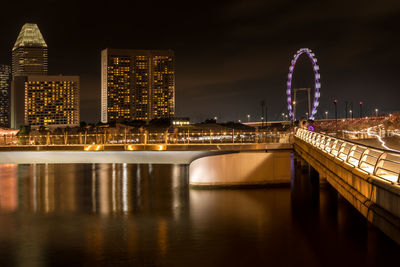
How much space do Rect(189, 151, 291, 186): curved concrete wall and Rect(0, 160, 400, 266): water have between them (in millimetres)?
1074

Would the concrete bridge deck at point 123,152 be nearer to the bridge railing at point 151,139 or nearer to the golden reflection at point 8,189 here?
the bridge railing at point 151,139

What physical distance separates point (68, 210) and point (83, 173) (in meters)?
23.2

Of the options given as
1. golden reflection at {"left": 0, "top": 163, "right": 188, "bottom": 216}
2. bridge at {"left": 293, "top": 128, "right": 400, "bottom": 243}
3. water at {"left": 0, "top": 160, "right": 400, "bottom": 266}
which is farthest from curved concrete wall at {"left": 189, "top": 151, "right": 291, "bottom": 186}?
bridge at {"left": 293, "top": 128, "right": 400, "bottom": 243}

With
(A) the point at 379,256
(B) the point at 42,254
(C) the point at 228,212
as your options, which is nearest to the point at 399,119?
(C) the point at 228,212

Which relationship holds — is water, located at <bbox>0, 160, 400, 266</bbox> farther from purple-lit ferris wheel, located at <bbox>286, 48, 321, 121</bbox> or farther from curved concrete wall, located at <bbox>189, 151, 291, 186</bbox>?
purple-lit ferris wheel, located at <bbox>286, 48, 321, 121</bbox>

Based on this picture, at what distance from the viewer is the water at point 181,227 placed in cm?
2056

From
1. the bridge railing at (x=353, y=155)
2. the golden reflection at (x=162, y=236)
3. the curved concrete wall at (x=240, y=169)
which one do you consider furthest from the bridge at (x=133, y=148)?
the bridge railing at (x=353, y=155)

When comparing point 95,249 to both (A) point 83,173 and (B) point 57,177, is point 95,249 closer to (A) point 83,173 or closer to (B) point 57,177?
(B) point 57,177

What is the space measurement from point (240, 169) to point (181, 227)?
453 inches

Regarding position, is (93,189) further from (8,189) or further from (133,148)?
(8,189)

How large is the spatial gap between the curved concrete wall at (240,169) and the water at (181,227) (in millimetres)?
1074

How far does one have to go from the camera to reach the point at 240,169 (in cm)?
3700

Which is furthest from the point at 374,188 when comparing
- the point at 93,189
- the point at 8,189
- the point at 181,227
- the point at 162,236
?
the point at 8,189

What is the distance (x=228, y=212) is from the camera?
29969 millimetres
